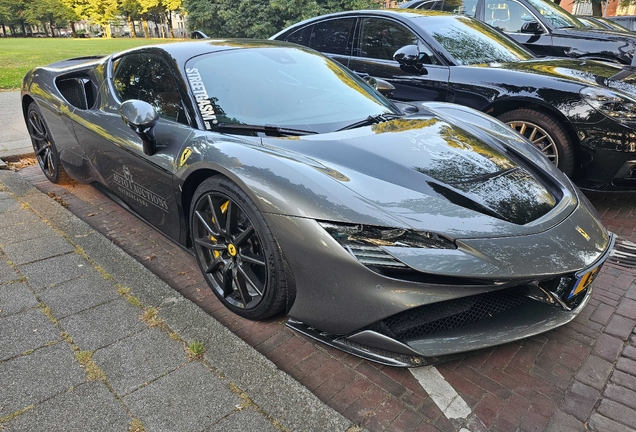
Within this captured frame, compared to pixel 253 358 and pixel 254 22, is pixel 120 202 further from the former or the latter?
pixel 254 22

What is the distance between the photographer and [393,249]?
169 centimetres

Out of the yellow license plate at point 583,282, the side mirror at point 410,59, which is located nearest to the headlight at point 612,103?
the side mirror at point 410,59

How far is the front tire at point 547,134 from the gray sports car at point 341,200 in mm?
731

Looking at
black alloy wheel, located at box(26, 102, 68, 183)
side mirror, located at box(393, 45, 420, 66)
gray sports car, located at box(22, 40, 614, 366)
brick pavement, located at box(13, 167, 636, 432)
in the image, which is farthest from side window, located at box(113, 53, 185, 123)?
side mirror, located at box(393, 45, 420, 66)

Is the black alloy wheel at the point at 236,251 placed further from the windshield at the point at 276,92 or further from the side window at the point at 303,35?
the side window at the point at 303,35

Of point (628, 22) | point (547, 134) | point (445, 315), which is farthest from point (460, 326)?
point (628, 22)

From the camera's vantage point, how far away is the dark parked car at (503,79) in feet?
11.0

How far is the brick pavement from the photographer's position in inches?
67.4

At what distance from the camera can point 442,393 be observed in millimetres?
1822

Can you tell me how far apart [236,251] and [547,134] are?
272cm

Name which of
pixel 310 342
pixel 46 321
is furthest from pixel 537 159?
pixel 46 321

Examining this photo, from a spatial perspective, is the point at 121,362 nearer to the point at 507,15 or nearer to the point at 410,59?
the point at 410,59

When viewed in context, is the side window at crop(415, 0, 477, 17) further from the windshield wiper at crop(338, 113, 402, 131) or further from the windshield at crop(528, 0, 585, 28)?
the windshield wiper at crop(338, 113, 402, 131)

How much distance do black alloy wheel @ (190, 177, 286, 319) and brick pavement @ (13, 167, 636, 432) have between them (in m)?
0.14
